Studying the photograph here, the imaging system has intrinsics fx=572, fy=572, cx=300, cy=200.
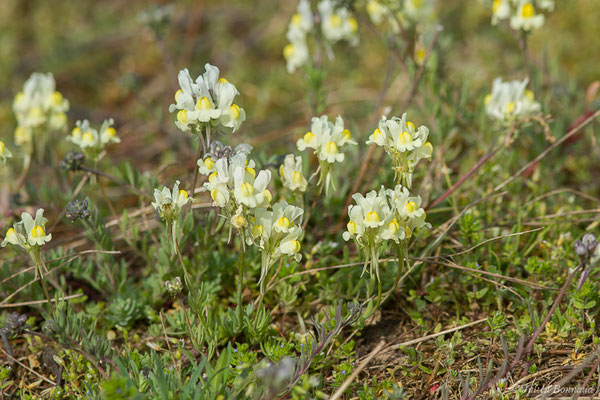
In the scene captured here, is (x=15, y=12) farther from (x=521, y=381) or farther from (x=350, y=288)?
(x=521, y=381)

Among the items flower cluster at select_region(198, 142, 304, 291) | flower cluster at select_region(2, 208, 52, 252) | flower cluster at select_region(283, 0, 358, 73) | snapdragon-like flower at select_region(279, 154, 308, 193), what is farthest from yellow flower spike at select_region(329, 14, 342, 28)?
flower cluster at select_region(2, 208, 52, 252)

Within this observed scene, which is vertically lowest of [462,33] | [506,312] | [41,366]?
[506,312]

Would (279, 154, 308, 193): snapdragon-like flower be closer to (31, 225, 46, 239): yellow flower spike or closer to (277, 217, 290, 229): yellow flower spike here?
(277, 217, 290, 229): yellow flower spike

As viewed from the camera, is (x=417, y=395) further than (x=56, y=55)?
No

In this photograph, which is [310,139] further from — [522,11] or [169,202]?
[522,11]

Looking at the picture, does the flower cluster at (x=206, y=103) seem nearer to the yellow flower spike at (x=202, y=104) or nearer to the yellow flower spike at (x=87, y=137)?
the yellow flower spike at (x=202, y=104)

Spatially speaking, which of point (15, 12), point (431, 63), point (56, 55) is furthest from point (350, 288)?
point (15, 12)
